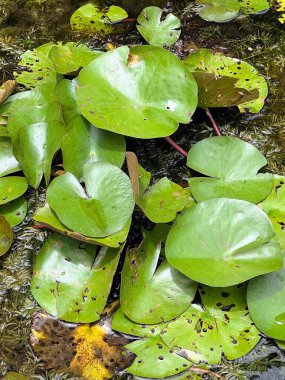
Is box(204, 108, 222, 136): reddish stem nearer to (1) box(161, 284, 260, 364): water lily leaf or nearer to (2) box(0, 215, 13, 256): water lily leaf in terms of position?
(1) box(161, 284, 260, 364): water lily leaf

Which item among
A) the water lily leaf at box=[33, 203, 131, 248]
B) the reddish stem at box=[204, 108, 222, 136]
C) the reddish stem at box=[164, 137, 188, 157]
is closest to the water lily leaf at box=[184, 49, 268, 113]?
the reddish stem at box=[204, 108, 222, 136]

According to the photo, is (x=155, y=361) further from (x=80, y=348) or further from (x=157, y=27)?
(x=157, y=27)

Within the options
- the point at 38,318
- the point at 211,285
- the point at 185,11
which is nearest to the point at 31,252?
the point at 38,318

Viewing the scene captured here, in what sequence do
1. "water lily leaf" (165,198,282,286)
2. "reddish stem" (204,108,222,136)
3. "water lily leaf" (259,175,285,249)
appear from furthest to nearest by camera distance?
"reddish stem" (204,108,222,136) < "water lily leaf" (259,175,285,249) < "water lily leaf" (165,198,282,286)

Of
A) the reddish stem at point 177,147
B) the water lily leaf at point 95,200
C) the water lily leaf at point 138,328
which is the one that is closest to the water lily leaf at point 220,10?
the reddish stem at point 177,147

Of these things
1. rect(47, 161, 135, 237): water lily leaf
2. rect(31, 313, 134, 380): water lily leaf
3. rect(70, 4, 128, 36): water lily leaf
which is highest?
rect(70, 4, 128, 36): water lily leaf
